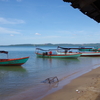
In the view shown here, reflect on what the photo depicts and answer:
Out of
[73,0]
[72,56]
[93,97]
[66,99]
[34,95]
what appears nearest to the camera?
[73,0]

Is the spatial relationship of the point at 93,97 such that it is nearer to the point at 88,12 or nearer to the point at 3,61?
the point at 88,12

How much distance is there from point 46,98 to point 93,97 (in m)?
2.52

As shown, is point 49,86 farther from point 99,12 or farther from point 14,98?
point 99,12

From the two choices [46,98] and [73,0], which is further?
[46,98]

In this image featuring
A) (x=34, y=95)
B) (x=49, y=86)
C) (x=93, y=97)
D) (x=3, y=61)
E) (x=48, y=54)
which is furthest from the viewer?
(x=48, y=54)

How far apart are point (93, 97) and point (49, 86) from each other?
394 cm

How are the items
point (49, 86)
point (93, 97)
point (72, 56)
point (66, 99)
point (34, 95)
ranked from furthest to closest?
point (72, 56)
point (49, 86)
point (34, 95)
point (66, 99)
point (93, 97)

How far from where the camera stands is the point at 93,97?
6.32m

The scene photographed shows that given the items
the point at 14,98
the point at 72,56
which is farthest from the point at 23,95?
the point at 72,56

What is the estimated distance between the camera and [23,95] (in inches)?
319

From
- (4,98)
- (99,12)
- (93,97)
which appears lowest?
(4,98)

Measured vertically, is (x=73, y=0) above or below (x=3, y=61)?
above

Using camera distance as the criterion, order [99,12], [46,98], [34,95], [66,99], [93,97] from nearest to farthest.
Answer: [99,12], [93,97], [66,99], [46,98], [34,95]

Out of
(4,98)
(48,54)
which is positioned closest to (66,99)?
(4,98)
